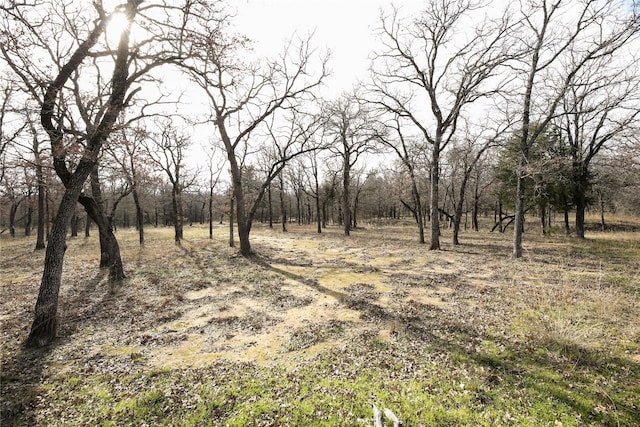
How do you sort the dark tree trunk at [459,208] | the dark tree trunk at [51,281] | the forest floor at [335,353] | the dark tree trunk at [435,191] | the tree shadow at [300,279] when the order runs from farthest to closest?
the dark tree trunk at [459,208] → the dark tree trunk at [435,191] → the tree shadow at [300,279] → the dark tree trunk at [51,281] → the forest floor at [335,353]

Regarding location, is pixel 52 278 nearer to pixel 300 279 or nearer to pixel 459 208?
pixel 300 279

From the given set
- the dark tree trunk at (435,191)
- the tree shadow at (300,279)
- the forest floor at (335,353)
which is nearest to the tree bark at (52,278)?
the forest floor at (335,353)

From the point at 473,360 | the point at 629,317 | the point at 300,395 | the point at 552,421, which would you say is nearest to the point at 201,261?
the point at 300,395

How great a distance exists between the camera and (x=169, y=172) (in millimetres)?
23500

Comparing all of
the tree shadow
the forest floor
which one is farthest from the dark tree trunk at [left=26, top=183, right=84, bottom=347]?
the tree shadow

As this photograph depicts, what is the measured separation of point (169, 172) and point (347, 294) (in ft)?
70.1

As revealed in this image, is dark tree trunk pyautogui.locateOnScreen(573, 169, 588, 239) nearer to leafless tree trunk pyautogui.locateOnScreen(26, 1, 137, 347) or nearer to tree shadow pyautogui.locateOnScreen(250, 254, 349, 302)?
tree shadow pyautogui.locateOnScreen(250, 254, 349, 302)

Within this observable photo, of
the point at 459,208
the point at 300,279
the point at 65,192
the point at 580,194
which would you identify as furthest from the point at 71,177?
the point at 580,194

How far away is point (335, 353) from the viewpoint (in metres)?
5.07

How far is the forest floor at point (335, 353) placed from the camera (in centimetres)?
367

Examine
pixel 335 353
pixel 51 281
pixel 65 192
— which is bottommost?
pixel 335 353

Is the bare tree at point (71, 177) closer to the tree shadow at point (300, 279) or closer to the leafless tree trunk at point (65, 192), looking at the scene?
the leafless tree trunk at point (65, 192)

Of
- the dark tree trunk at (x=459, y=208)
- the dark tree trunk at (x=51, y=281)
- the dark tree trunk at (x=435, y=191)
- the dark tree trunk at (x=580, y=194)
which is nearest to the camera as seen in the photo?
the dark tree trunk at (x=51, y=281)

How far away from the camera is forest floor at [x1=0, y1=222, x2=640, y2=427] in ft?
12.1
